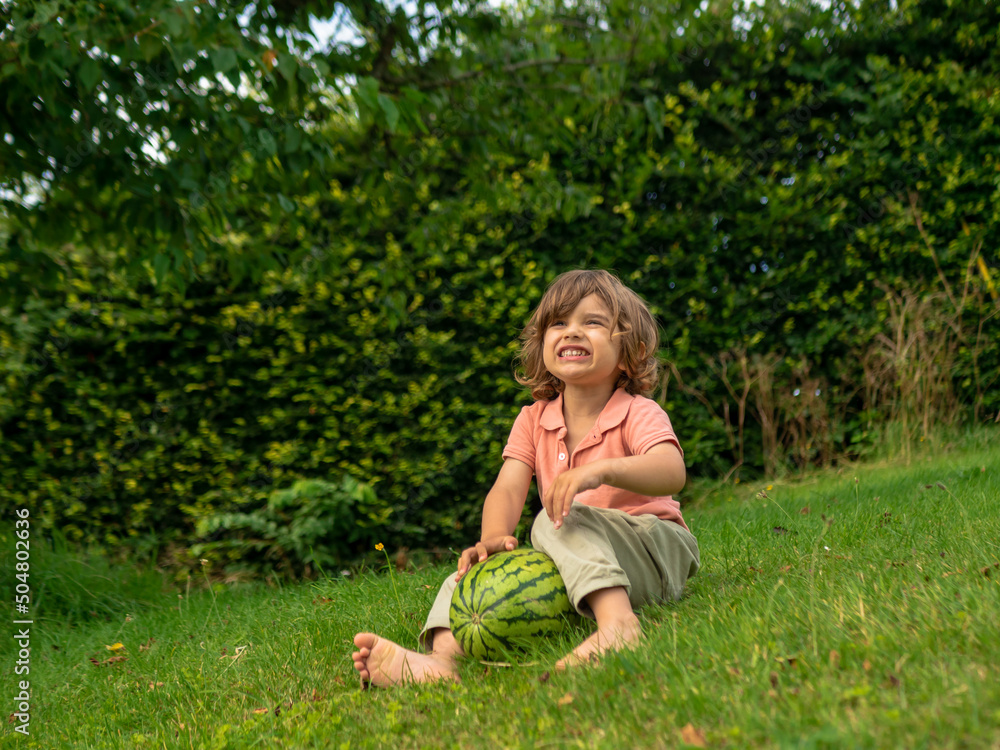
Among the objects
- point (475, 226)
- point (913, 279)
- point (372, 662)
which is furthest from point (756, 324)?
point (372, 662)

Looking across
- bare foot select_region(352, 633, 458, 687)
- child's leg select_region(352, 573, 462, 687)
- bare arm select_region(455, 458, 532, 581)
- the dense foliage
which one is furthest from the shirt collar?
the dense foliage

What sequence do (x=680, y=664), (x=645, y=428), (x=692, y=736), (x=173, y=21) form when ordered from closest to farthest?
(x=692, y=736)
(x=680, y=664)
(x=645, y=428)
(x=173, y=21)

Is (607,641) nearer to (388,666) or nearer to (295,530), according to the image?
(388,666)

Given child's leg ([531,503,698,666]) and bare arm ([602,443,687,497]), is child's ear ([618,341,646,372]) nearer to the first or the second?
bare arm ([602,443,687,497])

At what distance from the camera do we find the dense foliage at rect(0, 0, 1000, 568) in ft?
20.3

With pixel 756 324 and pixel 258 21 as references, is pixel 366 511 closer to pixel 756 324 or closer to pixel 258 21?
pixel 258 21

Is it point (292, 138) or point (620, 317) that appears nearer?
point (620, 317)

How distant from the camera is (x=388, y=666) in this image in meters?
2.71

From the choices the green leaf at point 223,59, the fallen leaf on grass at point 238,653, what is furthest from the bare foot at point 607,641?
the green leaf at point 223,59

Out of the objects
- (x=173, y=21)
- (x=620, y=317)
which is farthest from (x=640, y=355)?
(x=173, y=21)

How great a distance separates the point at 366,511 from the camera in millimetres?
5910

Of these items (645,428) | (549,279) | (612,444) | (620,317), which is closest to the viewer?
(645,428)

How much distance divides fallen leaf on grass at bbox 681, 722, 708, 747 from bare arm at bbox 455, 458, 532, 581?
128 cm

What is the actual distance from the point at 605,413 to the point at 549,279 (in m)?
3.92
